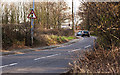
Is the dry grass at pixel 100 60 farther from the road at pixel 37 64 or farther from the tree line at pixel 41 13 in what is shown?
the tree line at pixel 41 13

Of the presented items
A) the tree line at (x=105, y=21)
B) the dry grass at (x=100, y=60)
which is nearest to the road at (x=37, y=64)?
the dry grass at (x=100, y=60)

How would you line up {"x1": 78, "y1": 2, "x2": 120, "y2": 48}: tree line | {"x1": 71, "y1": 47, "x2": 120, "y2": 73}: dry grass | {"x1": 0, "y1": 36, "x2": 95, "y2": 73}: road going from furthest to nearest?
{"x1": 0, "y1": 36, "x2": 95, "y2": 73}: road < {"x1": 78, "y1": 2, "x2": 120, "y2": 48}: tree line < {"x1": 71, "y1": 47, "x2": 120, "y2": 73}: dry grass

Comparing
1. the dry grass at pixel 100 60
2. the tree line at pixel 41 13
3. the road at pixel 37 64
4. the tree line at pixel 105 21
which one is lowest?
the road at pixel 37 64

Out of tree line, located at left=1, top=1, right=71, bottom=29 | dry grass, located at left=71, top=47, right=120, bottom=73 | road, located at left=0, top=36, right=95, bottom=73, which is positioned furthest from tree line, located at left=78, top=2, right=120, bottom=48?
tree line, located at left=1, top=1, right=71, bottom=29

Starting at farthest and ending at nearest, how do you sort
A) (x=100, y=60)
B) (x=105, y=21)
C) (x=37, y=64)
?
(x=37, y=64) < (x=105, y=21) < (x=100, y=60)

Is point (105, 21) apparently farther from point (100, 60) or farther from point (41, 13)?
point (41, 13)

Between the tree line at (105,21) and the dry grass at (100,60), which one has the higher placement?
the tree line at (105,21)

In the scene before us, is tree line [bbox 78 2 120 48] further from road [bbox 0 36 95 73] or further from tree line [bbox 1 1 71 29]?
tree line [bbox 1 1 71 29]

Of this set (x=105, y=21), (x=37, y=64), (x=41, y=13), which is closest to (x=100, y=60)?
(x=105, y=21)

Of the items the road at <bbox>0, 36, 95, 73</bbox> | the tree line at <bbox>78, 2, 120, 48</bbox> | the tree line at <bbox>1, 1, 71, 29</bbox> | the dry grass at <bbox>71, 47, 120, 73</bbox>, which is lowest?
the road at <bbox>0, 36, 95, 73</bbox>

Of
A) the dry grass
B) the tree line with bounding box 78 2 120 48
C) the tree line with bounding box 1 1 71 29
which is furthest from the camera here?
the tree line with bounding box 1 1 71 29

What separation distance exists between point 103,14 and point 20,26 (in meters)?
11.5

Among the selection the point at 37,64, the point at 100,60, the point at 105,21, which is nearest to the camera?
the point at 100,60

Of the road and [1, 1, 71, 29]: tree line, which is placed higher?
[1, 1, 71, 29]: tree line
